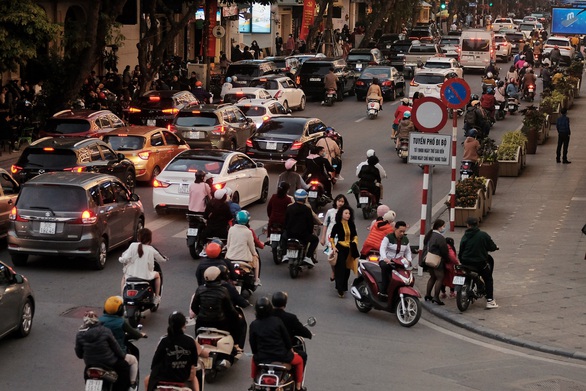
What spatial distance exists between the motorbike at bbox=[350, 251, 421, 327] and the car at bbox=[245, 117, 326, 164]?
12135mm

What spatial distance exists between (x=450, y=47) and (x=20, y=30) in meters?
44.1

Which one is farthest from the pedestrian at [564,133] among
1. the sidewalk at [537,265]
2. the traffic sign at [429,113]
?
the traffic sign at [429,113]

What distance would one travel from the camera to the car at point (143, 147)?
28.1m

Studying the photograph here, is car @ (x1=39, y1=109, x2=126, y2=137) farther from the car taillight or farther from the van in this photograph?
the van

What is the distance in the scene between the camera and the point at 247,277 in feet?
56.2

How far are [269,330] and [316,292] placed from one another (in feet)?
21.8

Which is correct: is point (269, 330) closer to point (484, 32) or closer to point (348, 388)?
point (348, 388)

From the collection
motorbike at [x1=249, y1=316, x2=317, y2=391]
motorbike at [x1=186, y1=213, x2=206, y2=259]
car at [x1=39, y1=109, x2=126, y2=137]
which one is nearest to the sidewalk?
motorbike at [x1=186, y1=213, x2=206, y2=259]

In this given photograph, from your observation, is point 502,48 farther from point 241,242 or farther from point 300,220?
point 241,242

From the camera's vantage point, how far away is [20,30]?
32.9 metres

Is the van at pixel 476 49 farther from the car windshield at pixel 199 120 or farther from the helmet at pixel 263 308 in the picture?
the helmet at pixel 263 308

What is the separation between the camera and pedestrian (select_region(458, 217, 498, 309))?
17500mm

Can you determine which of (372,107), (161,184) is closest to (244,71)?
(372,107)

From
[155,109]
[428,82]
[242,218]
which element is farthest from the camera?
[428,82]
